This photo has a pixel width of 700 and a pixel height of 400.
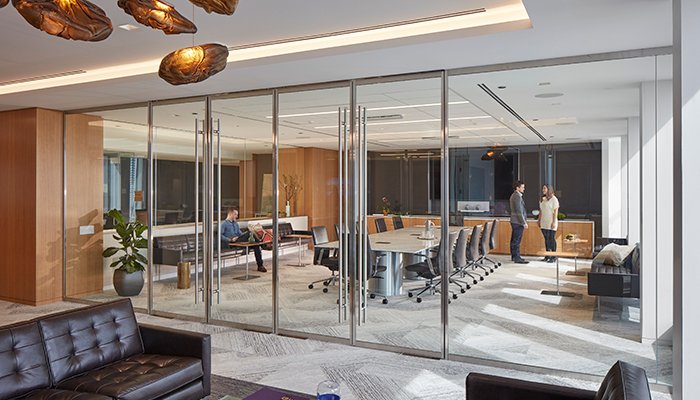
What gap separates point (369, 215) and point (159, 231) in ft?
9.83

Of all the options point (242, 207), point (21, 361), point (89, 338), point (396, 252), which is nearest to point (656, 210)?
point (396, 252)

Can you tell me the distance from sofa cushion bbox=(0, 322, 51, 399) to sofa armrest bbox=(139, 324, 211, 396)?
0.76m

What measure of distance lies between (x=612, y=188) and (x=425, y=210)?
1654mm

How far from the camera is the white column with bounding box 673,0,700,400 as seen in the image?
290 cm

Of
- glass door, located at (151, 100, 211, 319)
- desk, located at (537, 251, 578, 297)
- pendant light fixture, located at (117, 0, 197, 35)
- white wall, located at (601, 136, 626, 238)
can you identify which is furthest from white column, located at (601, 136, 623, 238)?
glass door, located at (151, 100, 211, 319)

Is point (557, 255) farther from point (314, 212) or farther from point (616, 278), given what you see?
point (314, 212)

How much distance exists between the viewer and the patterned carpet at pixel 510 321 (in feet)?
14.6

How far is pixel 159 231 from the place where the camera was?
6.74m

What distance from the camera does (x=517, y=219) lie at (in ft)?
15.7

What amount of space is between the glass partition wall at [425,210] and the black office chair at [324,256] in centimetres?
2

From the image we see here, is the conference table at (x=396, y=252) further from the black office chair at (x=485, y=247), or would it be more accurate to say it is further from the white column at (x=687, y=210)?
Answer: the white column at (x=687, y=210)

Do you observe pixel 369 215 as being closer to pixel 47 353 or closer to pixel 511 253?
pixel 511 253

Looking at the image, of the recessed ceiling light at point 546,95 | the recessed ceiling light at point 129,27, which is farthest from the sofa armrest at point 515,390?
the recessed ceiling light at point 129,27

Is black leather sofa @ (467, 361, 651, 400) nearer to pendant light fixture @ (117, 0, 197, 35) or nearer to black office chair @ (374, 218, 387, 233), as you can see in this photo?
pendant light fixture @ (117, 0, 197, 35)
